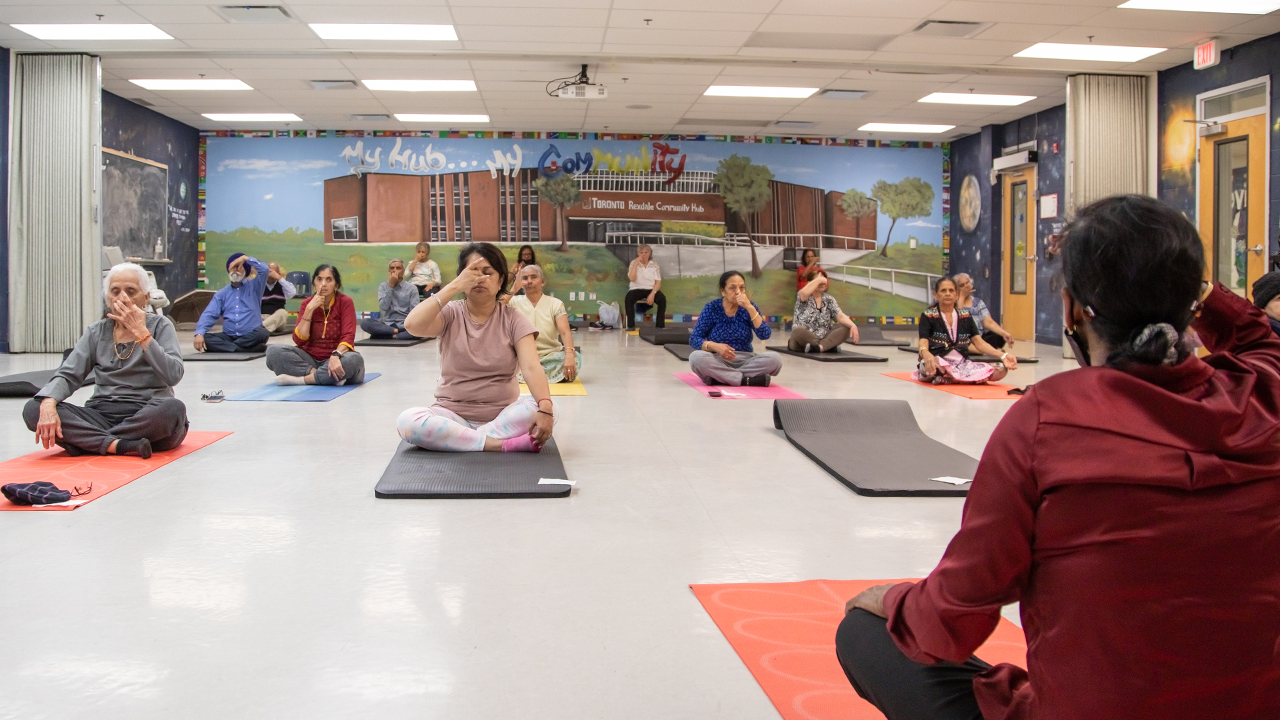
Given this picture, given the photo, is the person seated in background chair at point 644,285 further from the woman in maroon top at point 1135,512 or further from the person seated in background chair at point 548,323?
the woman in maroon top at point 1135,512

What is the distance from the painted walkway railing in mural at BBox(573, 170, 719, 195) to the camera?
1413 cm

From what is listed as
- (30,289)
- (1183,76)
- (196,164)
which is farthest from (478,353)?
(196,164)

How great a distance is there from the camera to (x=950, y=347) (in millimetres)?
7379

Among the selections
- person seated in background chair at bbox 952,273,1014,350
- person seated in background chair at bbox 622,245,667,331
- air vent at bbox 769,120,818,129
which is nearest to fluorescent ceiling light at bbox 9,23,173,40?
person seated in background chair at bbox 622,245,667,331

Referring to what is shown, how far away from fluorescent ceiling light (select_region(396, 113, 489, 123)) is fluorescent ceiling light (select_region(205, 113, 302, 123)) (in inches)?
56.4

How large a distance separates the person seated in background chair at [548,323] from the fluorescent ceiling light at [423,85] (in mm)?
4394

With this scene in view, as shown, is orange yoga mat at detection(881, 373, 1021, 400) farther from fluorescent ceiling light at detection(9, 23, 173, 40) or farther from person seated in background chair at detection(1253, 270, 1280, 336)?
fluorescent ceiling light at detection(9, 23, 173, 40)

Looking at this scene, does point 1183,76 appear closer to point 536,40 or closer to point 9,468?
point 536,40

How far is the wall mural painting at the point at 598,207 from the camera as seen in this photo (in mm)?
13750

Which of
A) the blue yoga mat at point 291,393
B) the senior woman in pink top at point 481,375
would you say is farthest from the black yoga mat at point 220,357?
the senior woman in pink top at point 481,375

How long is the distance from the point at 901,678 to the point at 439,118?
12245 millimetres

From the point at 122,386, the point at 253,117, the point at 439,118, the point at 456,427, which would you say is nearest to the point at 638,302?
the point at 439,118

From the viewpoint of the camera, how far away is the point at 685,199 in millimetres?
14273

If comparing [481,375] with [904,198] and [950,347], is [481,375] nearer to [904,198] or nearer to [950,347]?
[950,347]
